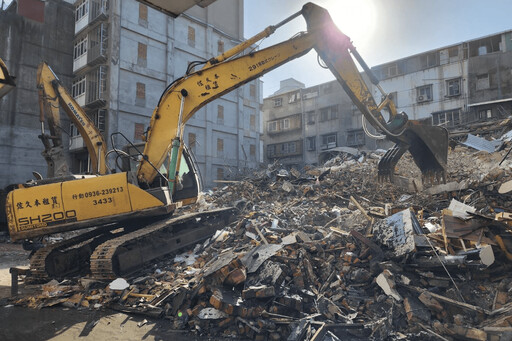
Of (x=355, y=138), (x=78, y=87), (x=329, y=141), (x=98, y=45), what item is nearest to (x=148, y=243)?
(x=98, y=45)

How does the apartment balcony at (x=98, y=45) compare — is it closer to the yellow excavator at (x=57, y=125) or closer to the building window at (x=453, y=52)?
the yellow excavator at (x=57, y=125)

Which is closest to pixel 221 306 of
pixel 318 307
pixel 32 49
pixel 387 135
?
pixel 318 307

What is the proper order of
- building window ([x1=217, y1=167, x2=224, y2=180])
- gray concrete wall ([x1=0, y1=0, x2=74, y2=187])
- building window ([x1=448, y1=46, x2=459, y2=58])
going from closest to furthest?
1. gray concrete wall ([x1=0, y1=0, x2=74, y2=187])
2. building window ([x1=448, y1=46, x2=459, y2=58])
3. building window ([x1=217, y1=167, x2=224, y2=180])

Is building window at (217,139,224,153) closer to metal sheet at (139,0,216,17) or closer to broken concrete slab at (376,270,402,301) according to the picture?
metal sheet at (139,0,216,17)

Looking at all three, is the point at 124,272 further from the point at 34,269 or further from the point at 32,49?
the point at 32,49

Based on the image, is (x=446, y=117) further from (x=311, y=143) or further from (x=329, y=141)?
(x=311, y=143)

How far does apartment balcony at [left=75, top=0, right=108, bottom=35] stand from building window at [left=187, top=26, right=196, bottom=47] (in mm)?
7067

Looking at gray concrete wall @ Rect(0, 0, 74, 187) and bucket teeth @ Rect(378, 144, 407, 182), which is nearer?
bucket teeth @ Rect(378, 144, 407, 182)

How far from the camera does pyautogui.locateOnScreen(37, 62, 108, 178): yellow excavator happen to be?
9398mm

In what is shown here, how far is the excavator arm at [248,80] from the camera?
7316 millimetres

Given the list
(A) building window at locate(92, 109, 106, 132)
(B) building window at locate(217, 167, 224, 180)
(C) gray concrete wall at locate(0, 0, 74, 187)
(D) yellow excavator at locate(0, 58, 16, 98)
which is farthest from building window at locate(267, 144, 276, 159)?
(D) yellow excavator at locate(0, 58, 16, 98)

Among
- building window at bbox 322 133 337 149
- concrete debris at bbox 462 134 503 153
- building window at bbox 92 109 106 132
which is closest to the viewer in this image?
concrete debris at bbox 462 134 503 153

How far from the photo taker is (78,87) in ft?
85.7

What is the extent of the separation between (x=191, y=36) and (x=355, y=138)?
19824 mm
